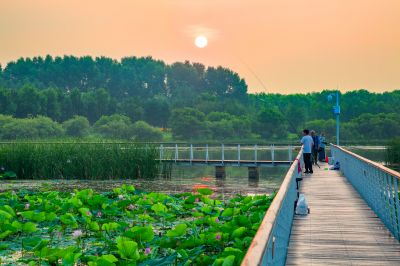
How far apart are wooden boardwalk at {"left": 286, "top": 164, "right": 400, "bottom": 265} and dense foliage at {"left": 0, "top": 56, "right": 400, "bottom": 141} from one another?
7744cm

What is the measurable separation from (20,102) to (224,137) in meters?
37.1

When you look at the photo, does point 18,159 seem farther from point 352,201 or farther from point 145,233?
point 145,233

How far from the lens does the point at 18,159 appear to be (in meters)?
27.5

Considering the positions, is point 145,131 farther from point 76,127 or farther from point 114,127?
point 76,127

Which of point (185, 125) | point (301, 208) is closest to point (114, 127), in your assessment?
point (185, 125)

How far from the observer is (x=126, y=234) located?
8305mm

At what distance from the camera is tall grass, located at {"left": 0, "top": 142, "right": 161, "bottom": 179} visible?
1068 inches

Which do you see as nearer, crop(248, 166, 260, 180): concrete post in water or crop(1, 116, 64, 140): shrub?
crop(248, 166, 260, 180): concrete post in water

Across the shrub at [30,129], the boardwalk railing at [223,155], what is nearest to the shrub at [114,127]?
the shrub at [30,129]

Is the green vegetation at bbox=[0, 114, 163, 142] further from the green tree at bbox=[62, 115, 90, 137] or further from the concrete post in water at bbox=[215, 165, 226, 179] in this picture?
the concrete post in water at bbox=[215, 165, 226, 179]

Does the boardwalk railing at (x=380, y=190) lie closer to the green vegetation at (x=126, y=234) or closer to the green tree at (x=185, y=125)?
the green vegetation at (x=126, y=234)

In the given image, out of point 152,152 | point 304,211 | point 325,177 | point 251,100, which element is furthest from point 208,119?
point 304,211

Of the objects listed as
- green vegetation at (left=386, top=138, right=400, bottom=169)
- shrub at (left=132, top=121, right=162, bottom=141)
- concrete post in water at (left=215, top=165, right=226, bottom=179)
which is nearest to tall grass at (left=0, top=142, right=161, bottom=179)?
concrete post in water at (left=215, top=165, right=226, bottom=179)

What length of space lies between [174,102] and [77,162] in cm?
9794
